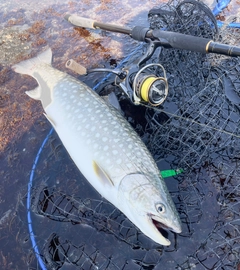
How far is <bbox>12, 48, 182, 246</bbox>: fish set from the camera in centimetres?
269

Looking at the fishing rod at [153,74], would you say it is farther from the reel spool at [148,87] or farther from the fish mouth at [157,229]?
the fish mouth at [157,229]

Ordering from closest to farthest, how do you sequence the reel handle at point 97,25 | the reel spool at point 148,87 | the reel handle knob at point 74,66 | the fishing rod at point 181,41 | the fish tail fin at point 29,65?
the fishing rod at point 181,41 → the reel spool at point 148,87 → the reel handle knob at point 74,66 → the fish tail fin at point 29,65 → the reel handle at point 97,25

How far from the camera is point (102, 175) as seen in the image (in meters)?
2.94

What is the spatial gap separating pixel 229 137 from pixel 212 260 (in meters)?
1.40

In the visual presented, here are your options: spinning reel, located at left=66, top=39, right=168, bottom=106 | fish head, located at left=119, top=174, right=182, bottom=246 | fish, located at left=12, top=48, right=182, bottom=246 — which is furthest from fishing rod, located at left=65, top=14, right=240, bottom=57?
fish head, located at left=119, top=174, right=182, bottom=246

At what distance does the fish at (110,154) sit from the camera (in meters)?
2.69

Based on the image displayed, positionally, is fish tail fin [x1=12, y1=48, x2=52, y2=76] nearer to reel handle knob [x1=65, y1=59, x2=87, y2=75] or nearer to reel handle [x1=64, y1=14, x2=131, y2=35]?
reel handle knob [x1=65, y1=59, x2=87, y2=75]

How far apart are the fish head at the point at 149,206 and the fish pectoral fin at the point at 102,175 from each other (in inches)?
5.5

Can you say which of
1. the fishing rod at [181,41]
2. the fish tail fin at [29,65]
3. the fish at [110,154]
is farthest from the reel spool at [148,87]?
the fish tail fin at [29,65]

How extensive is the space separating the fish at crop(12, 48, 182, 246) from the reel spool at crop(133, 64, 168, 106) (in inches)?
14.8

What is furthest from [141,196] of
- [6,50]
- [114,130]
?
[6,50]

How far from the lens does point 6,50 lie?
5406mm

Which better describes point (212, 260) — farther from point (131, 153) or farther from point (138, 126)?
point (138, 126)

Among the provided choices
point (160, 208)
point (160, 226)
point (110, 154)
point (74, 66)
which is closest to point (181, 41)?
point (74, 66)
